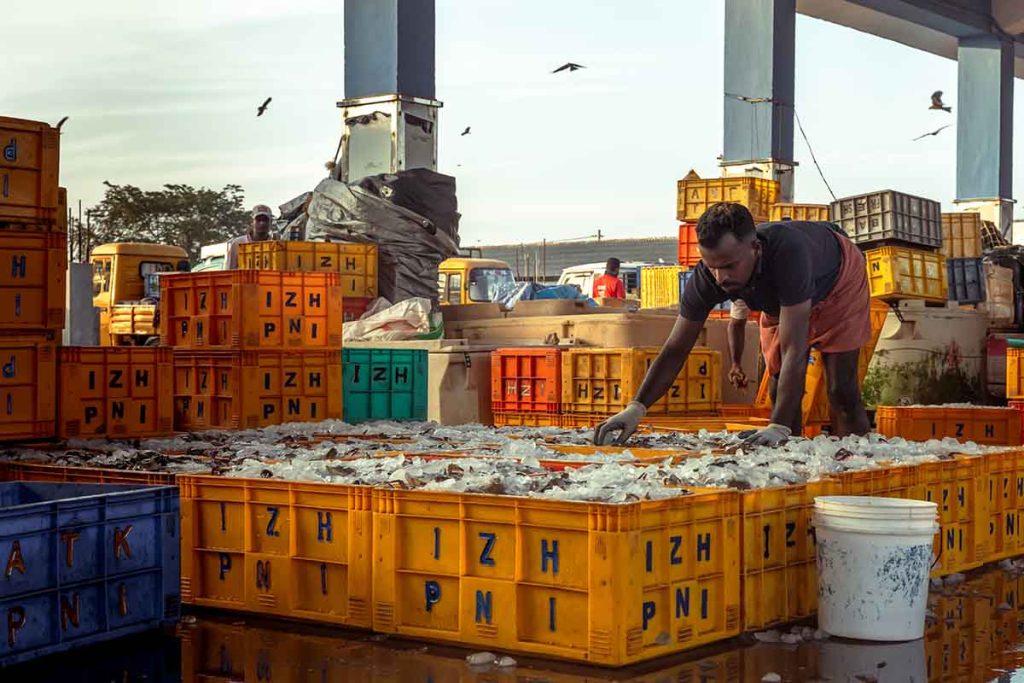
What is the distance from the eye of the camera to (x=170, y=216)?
51.5 meters

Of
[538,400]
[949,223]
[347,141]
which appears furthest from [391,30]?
[949,223]

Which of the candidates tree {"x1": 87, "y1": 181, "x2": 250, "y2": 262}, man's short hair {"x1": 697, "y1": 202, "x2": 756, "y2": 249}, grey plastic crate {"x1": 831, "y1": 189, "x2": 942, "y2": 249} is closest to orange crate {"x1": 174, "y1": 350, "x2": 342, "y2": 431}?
man's short hair {"x1": 697, "y1": 202, "x2": 756, "y2": 249}

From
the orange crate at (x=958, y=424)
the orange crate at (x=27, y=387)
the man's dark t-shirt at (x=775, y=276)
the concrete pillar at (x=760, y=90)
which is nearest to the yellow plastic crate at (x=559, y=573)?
the man's dark t-shirt at (x=775, y=276)

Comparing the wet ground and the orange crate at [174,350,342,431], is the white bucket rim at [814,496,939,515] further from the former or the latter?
the orange crate at [174,350,342,431]

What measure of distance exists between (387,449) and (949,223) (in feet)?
67.5

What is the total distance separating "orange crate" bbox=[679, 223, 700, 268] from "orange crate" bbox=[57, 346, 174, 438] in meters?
12.5

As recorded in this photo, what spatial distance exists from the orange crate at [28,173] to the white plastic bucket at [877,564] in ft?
19.5

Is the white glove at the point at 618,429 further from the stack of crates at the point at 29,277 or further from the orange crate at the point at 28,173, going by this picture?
the orange crate at the point at 28,173

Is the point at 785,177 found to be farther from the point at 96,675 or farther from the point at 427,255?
the point at 96,675

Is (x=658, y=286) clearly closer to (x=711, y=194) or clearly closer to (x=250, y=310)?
(x=711, y=194)

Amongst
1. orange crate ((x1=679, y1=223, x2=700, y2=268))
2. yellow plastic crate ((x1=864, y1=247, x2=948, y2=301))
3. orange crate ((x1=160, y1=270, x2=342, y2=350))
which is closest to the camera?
orange crate ((x1=160, y1=270, x2=342, y2=350))

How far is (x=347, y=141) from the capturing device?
21.5 m

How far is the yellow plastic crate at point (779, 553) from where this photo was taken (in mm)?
6152

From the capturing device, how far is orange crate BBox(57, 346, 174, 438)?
9.68 metres
